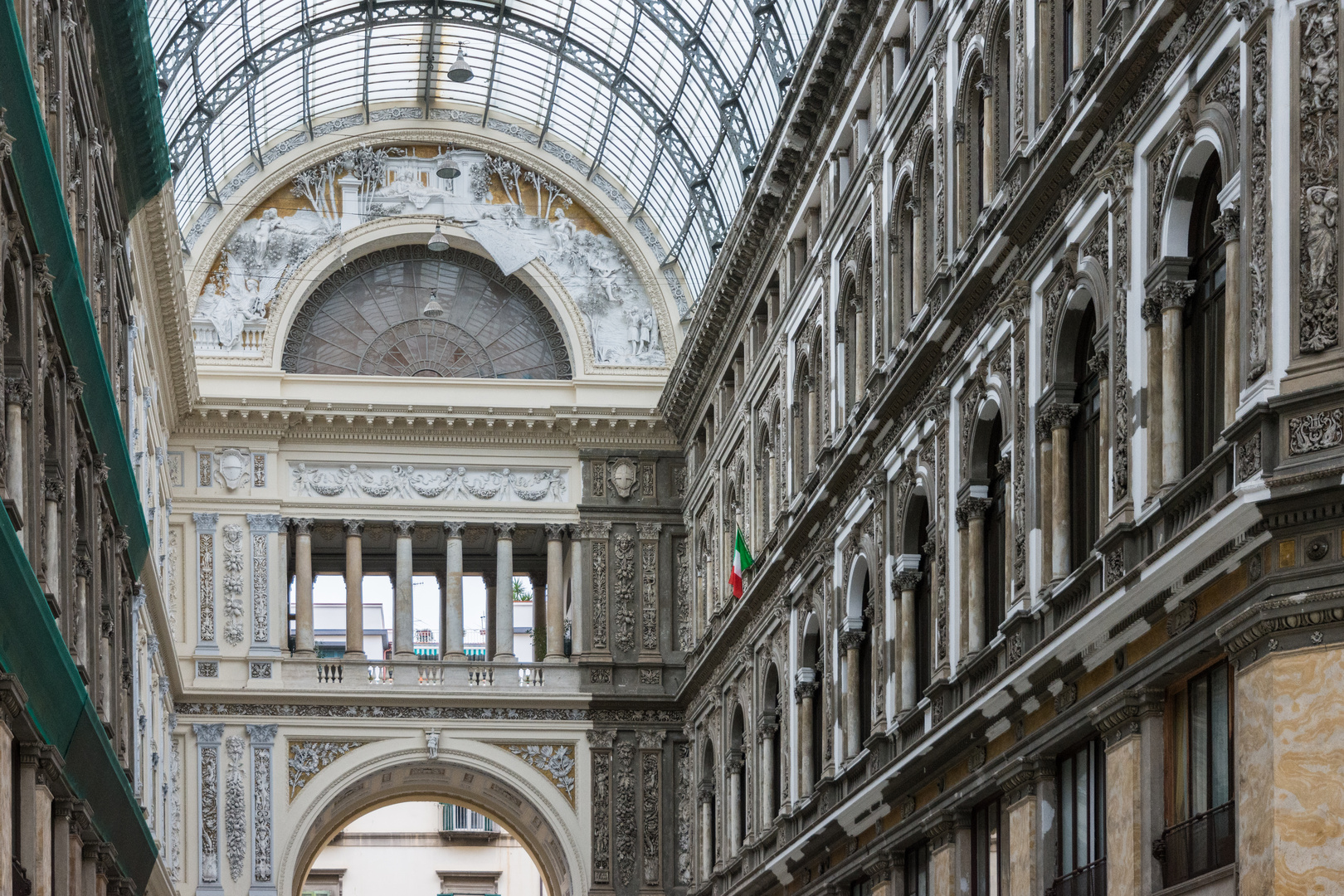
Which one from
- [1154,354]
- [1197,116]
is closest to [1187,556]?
[1154,354]

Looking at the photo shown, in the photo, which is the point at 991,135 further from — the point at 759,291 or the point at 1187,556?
the point at 759,291

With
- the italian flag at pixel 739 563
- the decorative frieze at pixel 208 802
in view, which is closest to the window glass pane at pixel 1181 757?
the italian flag at pixel 739 563

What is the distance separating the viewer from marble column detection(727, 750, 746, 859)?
144ft

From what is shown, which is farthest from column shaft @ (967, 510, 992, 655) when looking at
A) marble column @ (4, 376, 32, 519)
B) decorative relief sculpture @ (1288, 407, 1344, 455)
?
marble column @ (4, 376, 32, 519)

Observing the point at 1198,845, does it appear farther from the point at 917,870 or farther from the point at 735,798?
the point at 735,798

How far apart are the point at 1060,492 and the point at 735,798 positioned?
2144 centimetres

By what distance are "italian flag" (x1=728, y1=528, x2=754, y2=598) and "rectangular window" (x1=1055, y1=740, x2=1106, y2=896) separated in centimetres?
1721

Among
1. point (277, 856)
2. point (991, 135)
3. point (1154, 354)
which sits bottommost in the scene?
point (277, 856)

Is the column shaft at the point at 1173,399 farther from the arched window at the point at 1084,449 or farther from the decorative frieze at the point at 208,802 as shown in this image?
the decorative frieze at the point at 208,802

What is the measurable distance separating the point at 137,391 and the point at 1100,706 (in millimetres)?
24374

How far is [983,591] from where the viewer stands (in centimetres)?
2709

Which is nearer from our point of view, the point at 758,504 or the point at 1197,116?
the point at 1197,116

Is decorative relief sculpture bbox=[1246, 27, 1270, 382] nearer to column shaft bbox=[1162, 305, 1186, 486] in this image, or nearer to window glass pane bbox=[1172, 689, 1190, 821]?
column shaft bbox=[1162, 305, 1186, 486]

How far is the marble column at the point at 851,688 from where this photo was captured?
3350 cm
